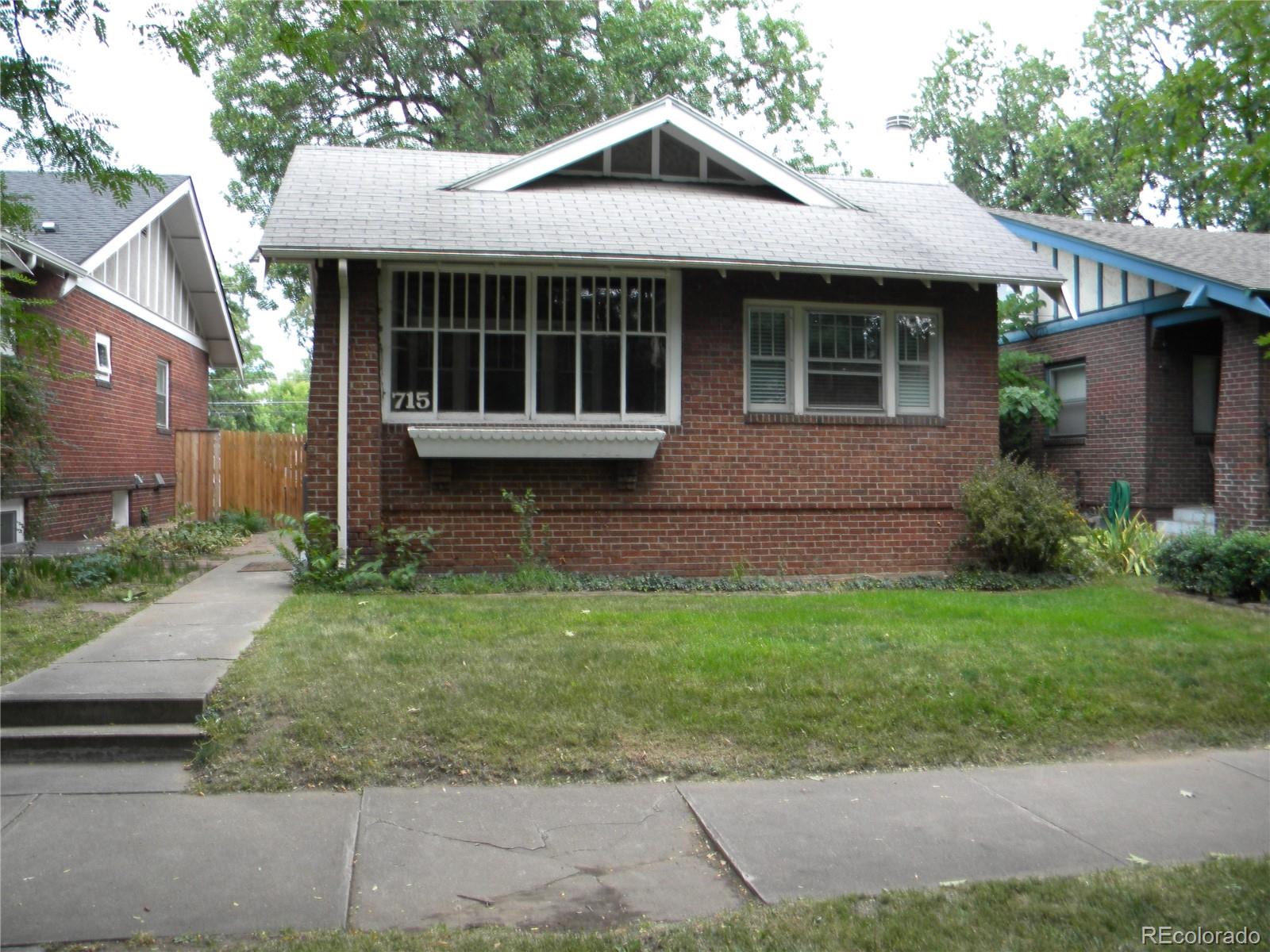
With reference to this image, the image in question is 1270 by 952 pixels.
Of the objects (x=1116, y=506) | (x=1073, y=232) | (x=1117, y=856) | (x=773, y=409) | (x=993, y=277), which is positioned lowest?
(x=1117, y=856)

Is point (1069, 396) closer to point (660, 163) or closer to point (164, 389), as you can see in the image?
point (660, 163)

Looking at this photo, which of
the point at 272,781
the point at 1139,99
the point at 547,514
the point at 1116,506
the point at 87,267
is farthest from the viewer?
the point at 1116,506

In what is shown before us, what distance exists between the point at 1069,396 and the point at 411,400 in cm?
1166

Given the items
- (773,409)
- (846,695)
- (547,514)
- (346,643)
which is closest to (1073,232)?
(773,409)

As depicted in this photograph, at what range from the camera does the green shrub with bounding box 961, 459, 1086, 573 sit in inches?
454

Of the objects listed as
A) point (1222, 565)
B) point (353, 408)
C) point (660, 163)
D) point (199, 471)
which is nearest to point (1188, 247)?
point (1222, 565)

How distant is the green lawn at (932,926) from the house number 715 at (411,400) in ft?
25.6

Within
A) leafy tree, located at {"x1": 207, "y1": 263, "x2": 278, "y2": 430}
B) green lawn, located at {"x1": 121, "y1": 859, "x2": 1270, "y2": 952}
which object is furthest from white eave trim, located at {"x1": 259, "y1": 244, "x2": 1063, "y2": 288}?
leafy tree, located at {"x1": 207, "y1": 263, "x2": 278, "y2": 430}

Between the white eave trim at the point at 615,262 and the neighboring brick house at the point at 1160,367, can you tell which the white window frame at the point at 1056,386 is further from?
the white eave trim at the point at 615,262

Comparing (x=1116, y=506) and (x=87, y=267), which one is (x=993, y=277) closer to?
(x=1116, y=506)

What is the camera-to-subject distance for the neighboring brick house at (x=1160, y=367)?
13.9m

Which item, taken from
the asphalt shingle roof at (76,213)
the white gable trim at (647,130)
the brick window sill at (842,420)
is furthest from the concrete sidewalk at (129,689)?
the asphalt shingle roof at (76,213)

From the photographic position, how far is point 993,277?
11.8 meters

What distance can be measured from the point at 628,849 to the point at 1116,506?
44.3 feet
